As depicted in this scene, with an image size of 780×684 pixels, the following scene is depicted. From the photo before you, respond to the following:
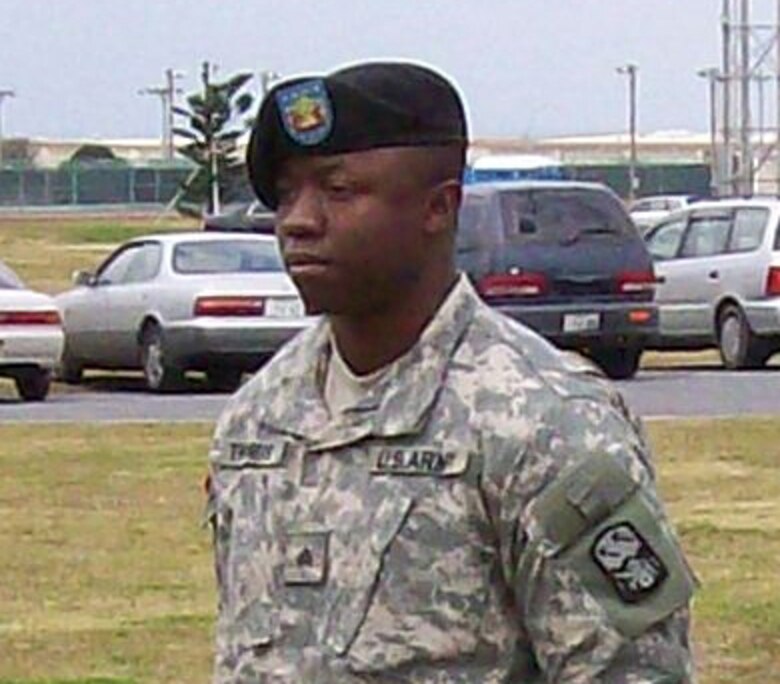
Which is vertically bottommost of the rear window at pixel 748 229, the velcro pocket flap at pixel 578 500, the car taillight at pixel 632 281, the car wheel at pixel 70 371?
the car wheel at pixel 70 371

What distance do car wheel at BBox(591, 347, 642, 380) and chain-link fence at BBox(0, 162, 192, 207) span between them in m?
68.7

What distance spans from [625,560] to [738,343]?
21320 millimetres

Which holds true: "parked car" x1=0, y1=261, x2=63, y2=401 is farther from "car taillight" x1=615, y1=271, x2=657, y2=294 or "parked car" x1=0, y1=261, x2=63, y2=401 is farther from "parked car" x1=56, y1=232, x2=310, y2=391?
"car taillight" x1=615, y1=271, x2=657, y2=294

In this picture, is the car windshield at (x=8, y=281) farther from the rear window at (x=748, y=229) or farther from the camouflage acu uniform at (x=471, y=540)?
the camouflage acu uniform at (x=471, y=540)

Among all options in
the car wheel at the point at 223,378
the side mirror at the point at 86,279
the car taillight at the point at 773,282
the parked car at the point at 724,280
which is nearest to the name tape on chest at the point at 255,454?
the car wheel at the point at 223,378

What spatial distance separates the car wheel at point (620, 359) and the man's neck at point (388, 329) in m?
19.0

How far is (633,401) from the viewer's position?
18.0 metres

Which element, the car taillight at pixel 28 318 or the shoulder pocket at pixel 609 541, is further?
the car taillight at pixel 28 318

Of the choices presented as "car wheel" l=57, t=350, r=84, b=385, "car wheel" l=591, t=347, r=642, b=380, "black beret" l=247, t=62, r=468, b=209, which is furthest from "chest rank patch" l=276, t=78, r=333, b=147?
"car wheel" l=57, t=350, r=84, b=385

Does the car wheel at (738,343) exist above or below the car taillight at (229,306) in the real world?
below

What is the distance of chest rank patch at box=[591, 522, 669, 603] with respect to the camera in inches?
121

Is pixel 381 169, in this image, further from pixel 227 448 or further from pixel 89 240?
pixel 89 240

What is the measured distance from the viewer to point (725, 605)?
1043 centimetres

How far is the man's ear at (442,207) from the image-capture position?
3.18m
